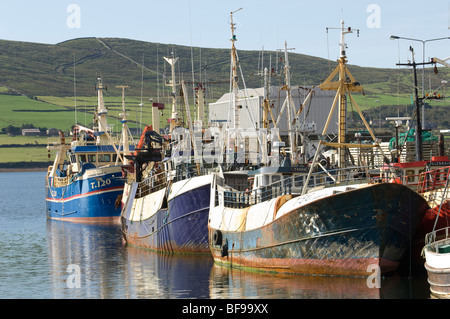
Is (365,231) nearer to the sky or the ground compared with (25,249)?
nearer to the sky

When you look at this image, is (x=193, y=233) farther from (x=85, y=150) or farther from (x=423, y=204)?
(x=85, y=150)

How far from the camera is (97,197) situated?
68.4 m

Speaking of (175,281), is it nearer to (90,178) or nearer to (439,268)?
(439,268)

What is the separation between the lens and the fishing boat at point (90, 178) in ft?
222

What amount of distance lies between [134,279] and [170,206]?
260 inches

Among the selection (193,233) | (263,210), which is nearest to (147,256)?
(193,233)

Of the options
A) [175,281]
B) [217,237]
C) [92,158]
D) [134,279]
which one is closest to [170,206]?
[217,237]

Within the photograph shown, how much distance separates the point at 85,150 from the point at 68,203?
5284mm

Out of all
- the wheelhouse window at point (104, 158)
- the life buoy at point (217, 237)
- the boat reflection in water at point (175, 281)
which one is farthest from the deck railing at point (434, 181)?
the wheelhouse window at point (104, 158)

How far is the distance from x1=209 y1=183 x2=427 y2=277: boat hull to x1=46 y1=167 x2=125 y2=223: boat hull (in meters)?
37.2

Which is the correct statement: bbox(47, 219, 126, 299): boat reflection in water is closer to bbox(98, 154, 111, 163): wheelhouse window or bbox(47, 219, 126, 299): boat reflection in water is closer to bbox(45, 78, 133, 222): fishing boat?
bbox(45, 78, 133, 222): fishing boat

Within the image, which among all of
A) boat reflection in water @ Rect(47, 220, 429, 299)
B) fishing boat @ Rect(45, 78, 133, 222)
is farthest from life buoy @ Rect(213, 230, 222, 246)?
fishing boat @ Rect(45, 78, 133, 222)
